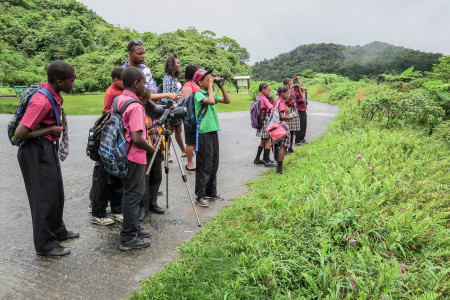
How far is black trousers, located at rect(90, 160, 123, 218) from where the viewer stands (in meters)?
3.73

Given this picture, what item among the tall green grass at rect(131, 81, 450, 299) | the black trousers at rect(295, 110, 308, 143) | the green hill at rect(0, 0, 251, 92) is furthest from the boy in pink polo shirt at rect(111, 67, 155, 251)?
the green hill at rect(0, 0, 251, 92)

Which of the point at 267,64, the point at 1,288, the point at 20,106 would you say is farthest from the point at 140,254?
the point at 267,64

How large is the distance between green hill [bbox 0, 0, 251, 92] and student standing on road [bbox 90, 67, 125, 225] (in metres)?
17.9

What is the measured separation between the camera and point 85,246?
11.1ft

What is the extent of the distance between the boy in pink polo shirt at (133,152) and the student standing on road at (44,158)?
1.78ft

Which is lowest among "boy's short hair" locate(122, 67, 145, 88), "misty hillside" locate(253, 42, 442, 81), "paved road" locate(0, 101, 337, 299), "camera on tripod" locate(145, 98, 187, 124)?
"paved road" locate(0, 101, 337, 299)

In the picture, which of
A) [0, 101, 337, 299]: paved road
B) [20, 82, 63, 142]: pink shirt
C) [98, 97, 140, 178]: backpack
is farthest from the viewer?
[98, 97, 140, 178]: backpack

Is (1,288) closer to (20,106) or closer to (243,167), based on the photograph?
(20,106)

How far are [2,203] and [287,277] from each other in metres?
4.12

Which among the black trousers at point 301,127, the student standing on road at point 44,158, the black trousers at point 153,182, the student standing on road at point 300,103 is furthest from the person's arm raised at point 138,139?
the black trousers at point 301,127

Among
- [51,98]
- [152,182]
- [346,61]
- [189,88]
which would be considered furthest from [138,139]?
[346,61]

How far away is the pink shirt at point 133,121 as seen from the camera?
3.08 metres

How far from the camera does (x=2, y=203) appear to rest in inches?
177

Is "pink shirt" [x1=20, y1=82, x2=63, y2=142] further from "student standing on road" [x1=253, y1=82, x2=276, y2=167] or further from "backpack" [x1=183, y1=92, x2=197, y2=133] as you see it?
"student standing on road" [x1=253, y1=82, x2=276, y2=167]
